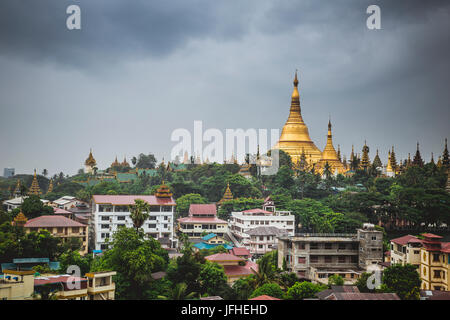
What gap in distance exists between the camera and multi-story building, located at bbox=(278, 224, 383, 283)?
15.4 m

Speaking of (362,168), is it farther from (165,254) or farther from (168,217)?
(165,254)

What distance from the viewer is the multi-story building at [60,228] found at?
17.7 m

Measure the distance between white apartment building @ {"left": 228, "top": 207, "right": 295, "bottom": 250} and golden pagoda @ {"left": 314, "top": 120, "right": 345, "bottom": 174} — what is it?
1396 cm

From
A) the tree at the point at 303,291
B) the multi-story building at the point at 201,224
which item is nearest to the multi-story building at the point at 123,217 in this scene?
the multi-story building at the point at 201,224

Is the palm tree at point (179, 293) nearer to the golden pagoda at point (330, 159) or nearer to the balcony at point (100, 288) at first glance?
the balcony at point (100, 288)

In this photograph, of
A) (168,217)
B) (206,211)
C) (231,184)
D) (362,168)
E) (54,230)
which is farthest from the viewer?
(362,168)

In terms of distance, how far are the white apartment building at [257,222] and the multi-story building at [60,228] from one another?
259 inches

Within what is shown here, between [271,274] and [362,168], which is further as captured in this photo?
[362,168]

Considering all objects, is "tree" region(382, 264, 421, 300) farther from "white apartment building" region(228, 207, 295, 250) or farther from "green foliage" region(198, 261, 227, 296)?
"white apartment building" region(228, 207, 295, 250)
